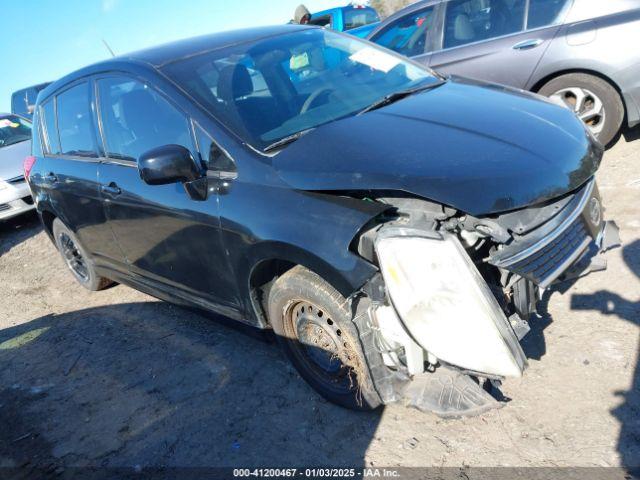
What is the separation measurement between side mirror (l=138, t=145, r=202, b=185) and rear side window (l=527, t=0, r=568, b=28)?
12.7 feet

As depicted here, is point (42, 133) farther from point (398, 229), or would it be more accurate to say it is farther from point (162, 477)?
point (398, 229)

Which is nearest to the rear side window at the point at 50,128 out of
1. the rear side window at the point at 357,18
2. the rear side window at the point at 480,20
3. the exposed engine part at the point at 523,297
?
the exposed engine part at the point at 523,297

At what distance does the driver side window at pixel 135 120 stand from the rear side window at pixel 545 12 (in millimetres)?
3730

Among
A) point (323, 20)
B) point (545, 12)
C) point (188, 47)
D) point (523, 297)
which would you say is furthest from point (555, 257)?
point (323, 20)

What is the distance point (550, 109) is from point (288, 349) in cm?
185

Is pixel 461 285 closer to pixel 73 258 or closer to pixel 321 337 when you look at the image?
pixel 321 337

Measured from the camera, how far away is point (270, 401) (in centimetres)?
292

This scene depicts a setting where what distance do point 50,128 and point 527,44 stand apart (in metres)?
4.32

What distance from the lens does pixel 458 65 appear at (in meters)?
5.34

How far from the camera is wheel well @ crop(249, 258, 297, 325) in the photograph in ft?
8.73

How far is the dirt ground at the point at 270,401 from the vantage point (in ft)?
7.66

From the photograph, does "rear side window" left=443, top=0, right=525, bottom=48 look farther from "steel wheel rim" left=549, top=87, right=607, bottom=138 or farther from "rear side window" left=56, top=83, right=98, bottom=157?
"rear side window" left=56, top=83, right=98, bottom=157

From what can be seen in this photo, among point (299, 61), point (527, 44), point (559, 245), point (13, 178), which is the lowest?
point (13, 178)

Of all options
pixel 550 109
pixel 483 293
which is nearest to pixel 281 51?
pixel 550 109
